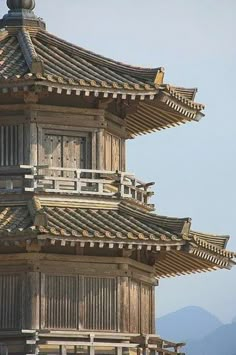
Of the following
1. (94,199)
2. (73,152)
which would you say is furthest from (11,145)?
(94,199)

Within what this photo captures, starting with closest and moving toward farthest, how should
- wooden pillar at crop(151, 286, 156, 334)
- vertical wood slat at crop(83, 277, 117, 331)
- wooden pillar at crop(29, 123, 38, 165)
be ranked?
vertical wood slat at crop(83, 277, 117, 331)
wooden pillar at crop(29, 123, 38, 165)
wooden pillar at crop(151, 286, 156, 334)

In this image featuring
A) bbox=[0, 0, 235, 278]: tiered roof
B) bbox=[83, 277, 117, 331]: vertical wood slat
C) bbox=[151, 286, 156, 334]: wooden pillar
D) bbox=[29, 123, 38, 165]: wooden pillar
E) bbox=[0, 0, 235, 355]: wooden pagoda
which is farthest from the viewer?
bbox=[151, 286, 156, 334]: wooden pillar

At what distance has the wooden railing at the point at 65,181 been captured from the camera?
40.7 meters

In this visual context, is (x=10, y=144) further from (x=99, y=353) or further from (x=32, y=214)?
(x=99, y=353)

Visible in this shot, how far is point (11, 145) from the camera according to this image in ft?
137

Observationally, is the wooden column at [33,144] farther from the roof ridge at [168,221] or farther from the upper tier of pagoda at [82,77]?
the roof ridge at [168,221]

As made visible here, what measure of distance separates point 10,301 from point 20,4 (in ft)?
28.8

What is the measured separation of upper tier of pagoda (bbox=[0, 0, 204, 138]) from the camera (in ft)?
132

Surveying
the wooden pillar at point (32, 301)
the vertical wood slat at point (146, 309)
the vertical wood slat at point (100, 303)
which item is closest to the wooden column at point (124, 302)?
the vertical wood slat at point (100, 303)

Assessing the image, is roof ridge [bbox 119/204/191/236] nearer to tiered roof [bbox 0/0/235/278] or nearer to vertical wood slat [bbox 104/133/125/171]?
tiered roof [bbox 0/0/235/278]

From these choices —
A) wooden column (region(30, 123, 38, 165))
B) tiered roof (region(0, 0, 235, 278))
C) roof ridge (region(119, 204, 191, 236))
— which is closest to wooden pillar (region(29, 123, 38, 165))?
wooden column (region(30, 123, 38, 165))

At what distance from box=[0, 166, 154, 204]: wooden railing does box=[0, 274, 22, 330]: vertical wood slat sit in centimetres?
231

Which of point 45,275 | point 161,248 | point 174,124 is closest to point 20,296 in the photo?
point 45,275

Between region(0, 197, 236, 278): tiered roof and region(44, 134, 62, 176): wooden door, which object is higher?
region(44, 134, 62, 176): wooden door
